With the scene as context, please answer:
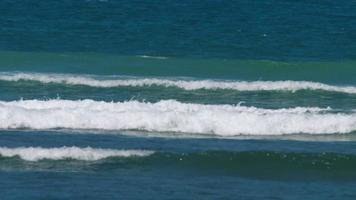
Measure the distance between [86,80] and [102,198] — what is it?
40.4 ft

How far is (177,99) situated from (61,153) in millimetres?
7860

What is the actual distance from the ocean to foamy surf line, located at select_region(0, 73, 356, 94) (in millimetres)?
56

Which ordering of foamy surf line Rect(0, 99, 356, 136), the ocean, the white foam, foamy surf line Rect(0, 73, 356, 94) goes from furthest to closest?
1. foamy surf line Rect(0, 73, 356, 94)
2. foamy surf line Rect(0, 99, 356, 136)
3. the white foam
4. the ocean

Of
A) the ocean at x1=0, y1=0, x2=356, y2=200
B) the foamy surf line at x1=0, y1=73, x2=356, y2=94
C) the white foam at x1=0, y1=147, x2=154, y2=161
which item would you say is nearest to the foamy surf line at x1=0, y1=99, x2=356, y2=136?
the ocean at x1=0, y1=0, x2=356, y2=200

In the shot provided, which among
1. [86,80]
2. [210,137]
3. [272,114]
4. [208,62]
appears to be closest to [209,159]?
[210,137]

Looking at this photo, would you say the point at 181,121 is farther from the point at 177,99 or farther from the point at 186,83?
the point at 186,83

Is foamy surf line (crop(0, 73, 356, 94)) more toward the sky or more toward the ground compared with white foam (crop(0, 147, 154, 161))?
more toward the sky

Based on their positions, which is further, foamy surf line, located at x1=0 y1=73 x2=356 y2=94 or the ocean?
foamy surf line, located at x1=0 y1=73 x2=356 y2=94

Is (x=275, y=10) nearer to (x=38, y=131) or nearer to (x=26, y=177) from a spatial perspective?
(x=38, y=131)

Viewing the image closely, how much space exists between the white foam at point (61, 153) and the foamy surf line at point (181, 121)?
108 inches

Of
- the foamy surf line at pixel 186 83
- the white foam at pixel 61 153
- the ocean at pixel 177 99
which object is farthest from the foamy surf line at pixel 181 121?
the foamy surf line at pixel 186 83

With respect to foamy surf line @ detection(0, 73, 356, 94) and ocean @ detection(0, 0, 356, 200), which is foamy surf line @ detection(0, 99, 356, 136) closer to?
ocean @ detection(0, 0, 356, 200)

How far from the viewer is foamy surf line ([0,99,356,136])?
22641 mm

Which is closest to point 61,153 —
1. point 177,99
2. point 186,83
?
point 177,99
